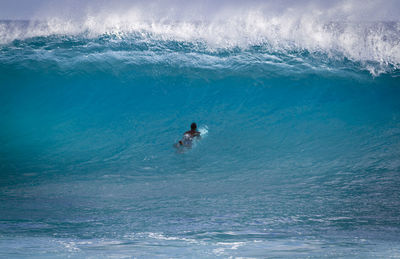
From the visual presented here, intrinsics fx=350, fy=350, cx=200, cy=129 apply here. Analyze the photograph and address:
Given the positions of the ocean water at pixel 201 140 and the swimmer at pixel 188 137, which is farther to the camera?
the swimmer at pixel 188 137

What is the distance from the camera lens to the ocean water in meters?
3.97

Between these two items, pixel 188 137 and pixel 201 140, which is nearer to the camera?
pixel 188 137

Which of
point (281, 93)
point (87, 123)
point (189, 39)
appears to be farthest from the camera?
point (189, 39)

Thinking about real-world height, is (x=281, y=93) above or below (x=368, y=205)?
above

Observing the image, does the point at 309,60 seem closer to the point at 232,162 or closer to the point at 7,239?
the point at 232,162

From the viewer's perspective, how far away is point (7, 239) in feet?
12.6

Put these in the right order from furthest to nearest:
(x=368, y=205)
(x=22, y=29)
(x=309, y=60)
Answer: (x=22, y=29), (x=309, y=60), (x=368, y=205)

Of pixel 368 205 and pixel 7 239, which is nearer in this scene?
pixel 7 239

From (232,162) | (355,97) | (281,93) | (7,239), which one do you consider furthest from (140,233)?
(355,97)

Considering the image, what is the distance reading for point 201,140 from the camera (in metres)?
6.48

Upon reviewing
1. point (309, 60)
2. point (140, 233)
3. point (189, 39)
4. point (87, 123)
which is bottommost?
point (140, 233)

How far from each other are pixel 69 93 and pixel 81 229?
16.1 ft

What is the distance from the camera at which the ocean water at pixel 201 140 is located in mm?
3971

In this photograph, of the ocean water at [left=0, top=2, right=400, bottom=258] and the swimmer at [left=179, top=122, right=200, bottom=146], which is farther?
the swimmer at [left=179, top=122, right=200, bottom=146]
